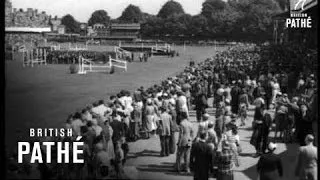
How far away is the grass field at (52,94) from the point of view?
1678 centimetres

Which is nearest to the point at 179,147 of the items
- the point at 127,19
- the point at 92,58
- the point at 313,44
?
the point at 313,44

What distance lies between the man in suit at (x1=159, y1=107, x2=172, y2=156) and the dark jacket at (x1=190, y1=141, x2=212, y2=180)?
2502 mm

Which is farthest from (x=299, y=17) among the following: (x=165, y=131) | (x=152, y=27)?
(x=152, y=27)

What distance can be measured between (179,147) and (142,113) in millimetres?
3365

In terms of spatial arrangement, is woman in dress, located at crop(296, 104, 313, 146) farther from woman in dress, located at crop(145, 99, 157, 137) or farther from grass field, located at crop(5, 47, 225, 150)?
grass field, located at crop(5, 47, 225, 150)

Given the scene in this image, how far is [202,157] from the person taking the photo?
9.76 meters

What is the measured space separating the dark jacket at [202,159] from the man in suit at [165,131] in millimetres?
2502

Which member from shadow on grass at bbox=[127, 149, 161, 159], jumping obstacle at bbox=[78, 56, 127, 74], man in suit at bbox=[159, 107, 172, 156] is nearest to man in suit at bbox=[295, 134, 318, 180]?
man in suit at bbox=[159, 107, 172, 156]

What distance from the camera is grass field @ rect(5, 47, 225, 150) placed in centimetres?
1678

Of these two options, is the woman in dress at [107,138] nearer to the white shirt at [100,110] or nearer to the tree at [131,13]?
the white shirt at [100,110]

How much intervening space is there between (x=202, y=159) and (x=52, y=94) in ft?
52.7

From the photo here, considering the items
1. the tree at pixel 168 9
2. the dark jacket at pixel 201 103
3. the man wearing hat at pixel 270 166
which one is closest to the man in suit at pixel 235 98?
the dark jacket at pixel 201 103

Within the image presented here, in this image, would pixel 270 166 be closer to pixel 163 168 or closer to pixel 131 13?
pixel 163 168

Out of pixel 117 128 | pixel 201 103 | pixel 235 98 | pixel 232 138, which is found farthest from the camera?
pixel 235 98
